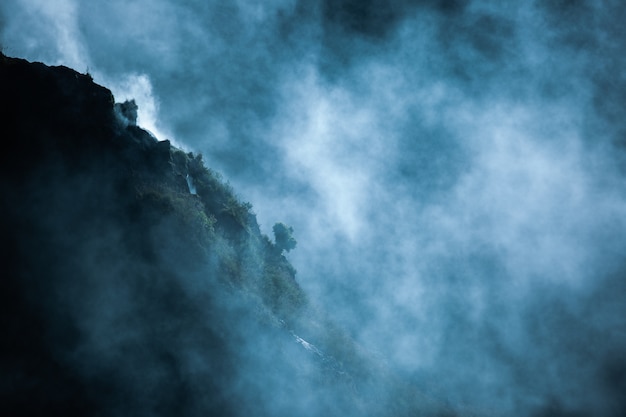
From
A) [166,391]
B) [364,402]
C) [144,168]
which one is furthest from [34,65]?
[364,402]

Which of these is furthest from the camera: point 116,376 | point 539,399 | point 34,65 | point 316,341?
point 539,399

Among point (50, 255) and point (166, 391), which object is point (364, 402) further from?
point (50, 255)

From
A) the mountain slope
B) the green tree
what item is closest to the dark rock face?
the mountain slope

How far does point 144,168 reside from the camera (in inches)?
485

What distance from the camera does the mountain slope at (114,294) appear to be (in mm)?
8469

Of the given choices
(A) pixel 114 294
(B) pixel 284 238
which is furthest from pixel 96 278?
(B) pixel 284 238

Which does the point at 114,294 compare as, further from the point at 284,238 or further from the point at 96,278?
the point at 284,238

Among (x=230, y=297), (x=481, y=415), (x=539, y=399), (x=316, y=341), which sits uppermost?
(x=539, y=399)

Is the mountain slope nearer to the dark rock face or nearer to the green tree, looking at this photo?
the dark rock face

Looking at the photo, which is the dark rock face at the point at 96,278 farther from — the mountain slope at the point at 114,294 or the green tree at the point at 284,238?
the green tree at the point at 284,238

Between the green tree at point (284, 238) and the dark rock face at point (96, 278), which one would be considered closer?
the dark rock face at point (96, 278)

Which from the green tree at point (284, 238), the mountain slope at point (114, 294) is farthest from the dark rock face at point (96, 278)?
the green tree at point (284, 238)

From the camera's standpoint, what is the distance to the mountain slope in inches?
333

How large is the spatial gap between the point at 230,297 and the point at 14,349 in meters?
5.37
